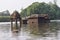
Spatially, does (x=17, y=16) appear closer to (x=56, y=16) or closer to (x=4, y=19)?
(x=4, y=19)

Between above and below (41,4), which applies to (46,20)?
below

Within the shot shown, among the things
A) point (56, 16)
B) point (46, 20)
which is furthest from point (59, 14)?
point (46, 20)

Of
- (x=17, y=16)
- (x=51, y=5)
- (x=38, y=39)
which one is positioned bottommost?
(x=38, y=39)

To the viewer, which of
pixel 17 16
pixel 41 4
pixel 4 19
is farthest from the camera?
pixel 41 4

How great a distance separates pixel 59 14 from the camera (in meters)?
50.4

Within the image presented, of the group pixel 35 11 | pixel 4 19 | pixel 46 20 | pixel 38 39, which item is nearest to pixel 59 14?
pixel 35 11

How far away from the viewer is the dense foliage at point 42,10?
4653cm

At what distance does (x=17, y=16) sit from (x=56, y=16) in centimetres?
3305

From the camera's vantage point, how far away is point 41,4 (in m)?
49.7

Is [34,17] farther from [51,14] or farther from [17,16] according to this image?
[51,14]

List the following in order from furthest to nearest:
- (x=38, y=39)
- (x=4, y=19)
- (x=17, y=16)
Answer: (x=4, y=19) → (x=17, y=16) → (x=38, y=39)

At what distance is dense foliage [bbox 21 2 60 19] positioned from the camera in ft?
153

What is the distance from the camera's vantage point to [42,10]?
156 feet

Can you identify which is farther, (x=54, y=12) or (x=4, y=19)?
(x=54, y=12)
